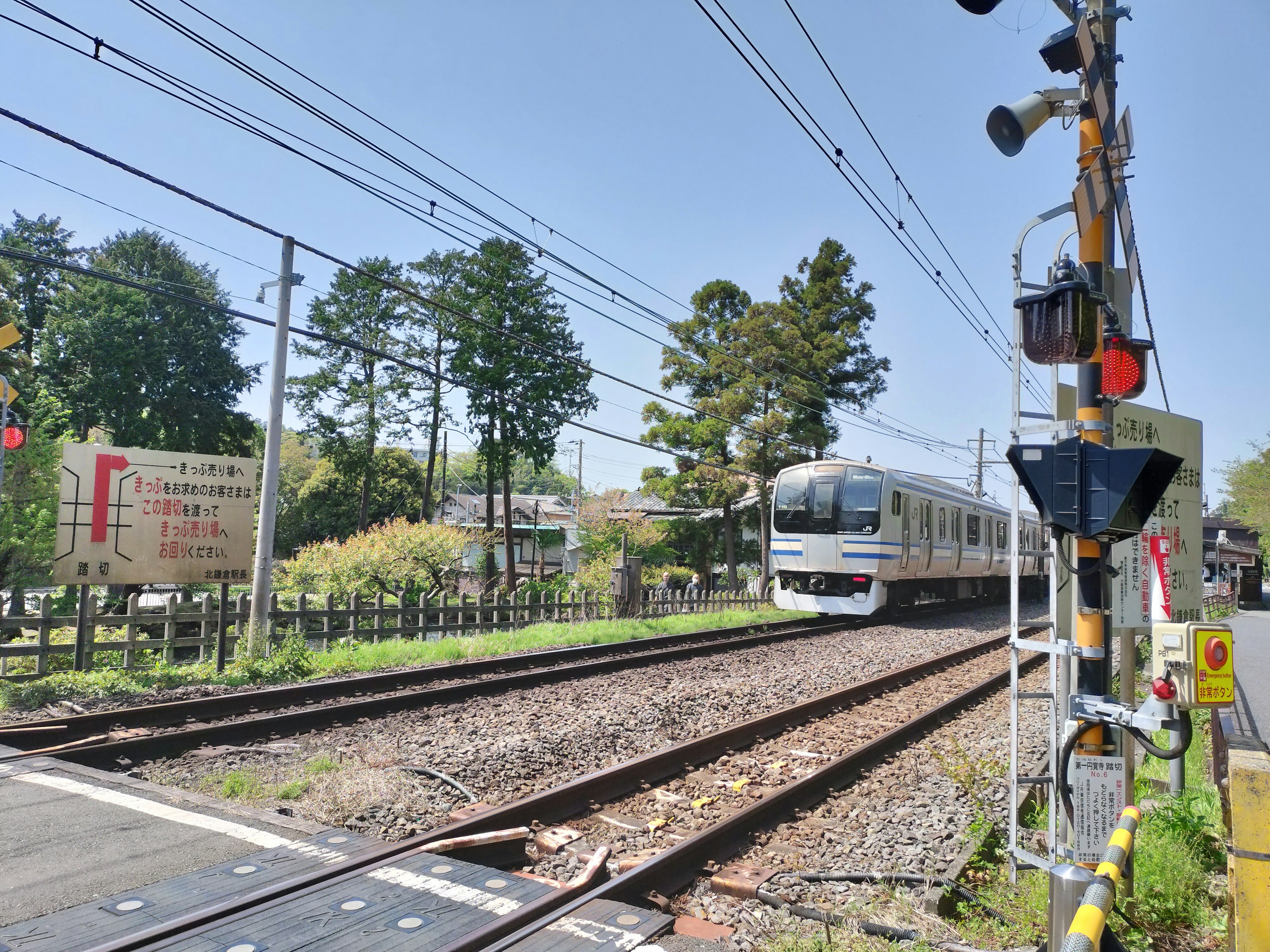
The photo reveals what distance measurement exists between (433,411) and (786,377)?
16119 millimetres

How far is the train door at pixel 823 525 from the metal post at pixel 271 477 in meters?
11.0

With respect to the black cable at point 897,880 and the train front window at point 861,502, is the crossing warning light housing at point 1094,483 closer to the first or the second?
A: the black cable at point 897,880

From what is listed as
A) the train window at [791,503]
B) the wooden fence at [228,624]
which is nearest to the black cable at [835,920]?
the wooden fence at [228,624]

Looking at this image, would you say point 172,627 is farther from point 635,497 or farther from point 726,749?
point 635,497

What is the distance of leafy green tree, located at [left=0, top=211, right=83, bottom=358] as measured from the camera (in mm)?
39969

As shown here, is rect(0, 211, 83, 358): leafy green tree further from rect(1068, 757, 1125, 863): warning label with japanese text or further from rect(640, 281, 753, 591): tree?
rect(1068, 757, 1125, 863): warning label with japanese text

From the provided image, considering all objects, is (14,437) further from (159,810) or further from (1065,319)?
(1065,319)

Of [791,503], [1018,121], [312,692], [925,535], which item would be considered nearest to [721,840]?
[1018,121]

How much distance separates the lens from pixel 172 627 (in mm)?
11625

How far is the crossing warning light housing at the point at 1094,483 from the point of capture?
132 inches

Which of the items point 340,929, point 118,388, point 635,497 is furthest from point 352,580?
point 635,497

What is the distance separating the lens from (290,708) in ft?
28.2

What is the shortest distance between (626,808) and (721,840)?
0.99 m

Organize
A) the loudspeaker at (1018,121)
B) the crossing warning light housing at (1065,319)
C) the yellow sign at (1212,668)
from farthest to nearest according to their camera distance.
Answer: the loudspeaker at (1018,121)
the crossing warning light housing at (1065,319)
the yellow sign at (1212,668)
